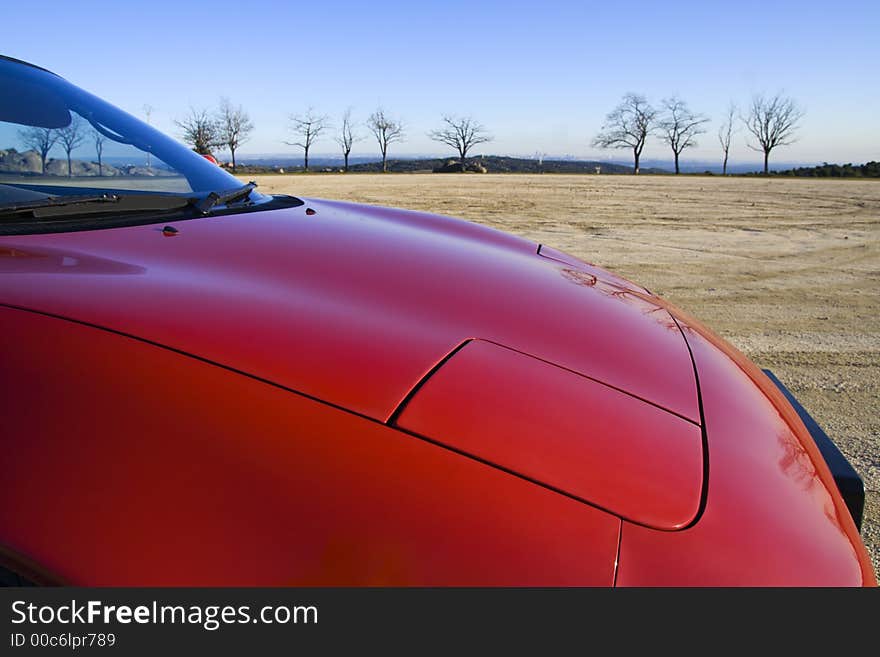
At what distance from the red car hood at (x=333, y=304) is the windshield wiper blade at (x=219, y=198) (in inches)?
3.3

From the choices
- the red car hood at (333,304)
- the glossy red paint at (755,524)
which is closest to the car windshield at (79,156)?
the red car hood at (333,304)

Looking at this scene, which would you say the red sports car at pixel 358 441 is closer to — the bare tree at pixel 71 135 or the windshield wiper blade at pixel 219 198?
the windshield wiper blade at pixel 219 198

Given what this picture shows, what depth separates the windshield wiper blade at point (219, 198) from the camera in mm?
1787

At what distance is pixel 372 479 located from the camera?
0.84m

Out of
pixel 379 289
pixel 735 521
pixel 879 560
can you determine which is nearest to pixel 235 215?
pixel 379 289

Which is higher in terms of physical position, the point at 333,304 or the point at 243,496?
the point at 333,304

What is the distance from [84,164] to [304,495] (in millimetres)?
1499

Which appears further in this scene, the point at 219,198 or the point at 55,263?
the point at 219,198

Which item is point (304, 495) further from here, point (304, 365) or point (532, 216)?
point (532, 216)

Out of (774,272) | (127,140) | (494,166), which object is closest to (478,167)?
(494,166)

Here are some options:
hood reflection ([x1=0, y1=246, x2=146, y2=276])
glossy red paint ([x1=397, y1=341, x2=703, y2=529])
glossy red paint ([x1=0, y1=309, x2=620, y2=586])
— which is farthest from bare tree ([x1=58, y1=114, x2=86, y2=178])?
glossy red paint ([x1=397, y1=341, x2=703, y2=529])

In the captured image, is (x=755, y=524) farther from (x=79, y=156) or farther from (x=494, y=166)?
(x=494, y=166)

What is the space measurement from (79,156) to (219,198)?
407 millimetres

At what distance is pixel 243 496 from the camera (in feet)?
2.69
